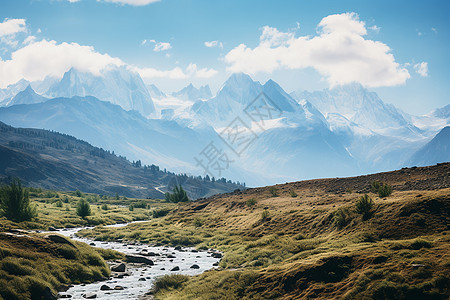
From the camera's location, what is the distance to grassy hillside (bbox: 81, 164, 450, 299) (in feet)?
68.5

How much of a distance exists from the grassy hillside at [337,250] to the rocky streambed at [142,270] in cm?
251

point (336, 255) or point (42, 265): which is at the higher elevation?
point (336, 255)

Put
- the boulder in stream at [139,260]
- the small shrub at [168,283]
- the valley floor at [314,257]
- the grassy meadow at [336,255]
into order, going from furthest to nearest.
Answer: the boulder in stream at [139,260] → the small shrub at [168,283] → the valley floor at [314,257] → the grassy meadow at [336,255]

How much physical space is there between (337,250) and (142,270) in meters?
21.0

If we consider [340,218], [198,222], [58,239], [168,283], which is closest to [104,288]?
[168,283]

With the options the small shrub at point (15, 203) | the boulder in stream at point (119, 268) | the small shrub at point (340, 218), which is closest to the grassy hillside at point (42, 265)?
the boulder in stream at point (119, 268)

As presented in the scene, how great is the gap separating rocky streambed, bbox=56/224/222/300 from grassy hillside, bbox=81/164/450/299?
2.51 meters

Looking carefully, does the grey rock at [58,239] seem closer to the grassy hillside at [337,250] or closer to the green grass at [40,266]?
the green grass at [40,266]

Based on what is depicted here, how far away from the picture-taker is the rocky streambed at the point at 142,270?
2782 cm

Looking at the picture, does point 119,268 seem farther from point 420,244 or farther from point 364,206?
point 420,244

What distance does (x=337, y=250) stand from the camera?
2842cm

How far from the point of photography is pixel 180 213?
283ft

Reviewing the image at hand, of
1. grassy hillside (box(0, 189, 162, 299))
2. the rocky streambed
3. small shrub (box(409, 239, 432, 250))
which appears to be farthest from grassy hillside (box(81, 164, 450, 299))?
grassy hillside (box(0, 189, 162, 299))

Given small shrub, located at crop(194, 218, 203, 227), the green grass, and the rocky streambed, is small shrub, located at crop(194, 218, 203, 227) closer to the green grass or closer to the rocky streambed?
the rocky streambed
